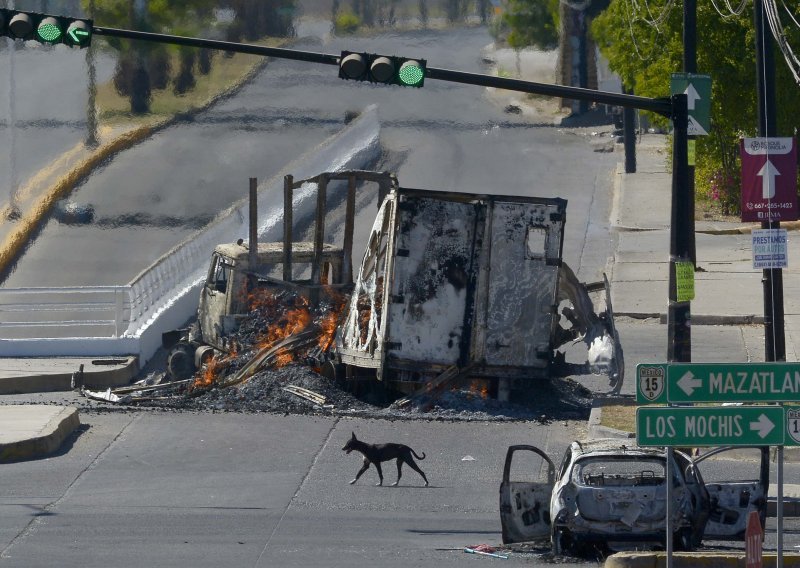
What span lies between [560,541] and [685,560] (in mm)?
1268

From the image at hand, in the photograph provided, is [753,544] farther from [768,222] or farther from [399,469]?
[768,222]

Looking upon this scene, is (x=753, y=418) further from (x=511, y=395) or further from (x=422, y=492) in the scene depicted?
(x=511, y=395)

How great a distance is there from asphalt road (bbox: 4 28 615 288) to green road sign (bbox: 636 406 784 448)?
18.3 metres

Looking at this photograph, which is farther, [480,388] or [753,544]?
[480,388]

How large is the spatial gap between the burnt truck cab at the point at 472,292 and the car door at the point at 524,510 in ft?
18.4

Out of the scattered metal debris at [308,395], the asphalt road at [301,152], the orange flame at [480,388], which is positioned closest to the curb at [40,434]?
the scattered metal debris at [308,395]

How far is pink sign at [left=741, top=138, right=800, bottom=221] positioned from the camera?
1653 cm

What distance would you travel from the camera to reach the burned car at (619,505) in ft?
38.1

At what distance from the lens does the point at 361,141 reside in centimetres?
4222

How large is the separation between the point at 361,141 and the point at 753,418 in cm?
3314

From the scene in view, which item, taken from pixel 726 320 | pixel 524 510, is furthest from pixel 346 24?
pixel 524 510

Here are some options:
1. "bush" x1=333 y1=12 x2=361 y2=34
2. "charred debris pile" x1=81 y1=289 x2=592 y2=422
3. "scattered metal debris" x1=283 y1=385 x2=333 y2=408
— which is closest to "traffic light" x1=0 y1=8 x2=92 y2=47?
"charred debris pile" x1=81 y1=289 x2=592 y2=422

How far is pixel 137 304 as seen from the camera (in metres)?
23.1

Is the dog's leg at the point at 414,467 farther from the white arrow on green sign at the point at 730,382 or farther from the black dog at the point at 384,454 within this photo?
the white arrow on green sign at the point at 730,382
